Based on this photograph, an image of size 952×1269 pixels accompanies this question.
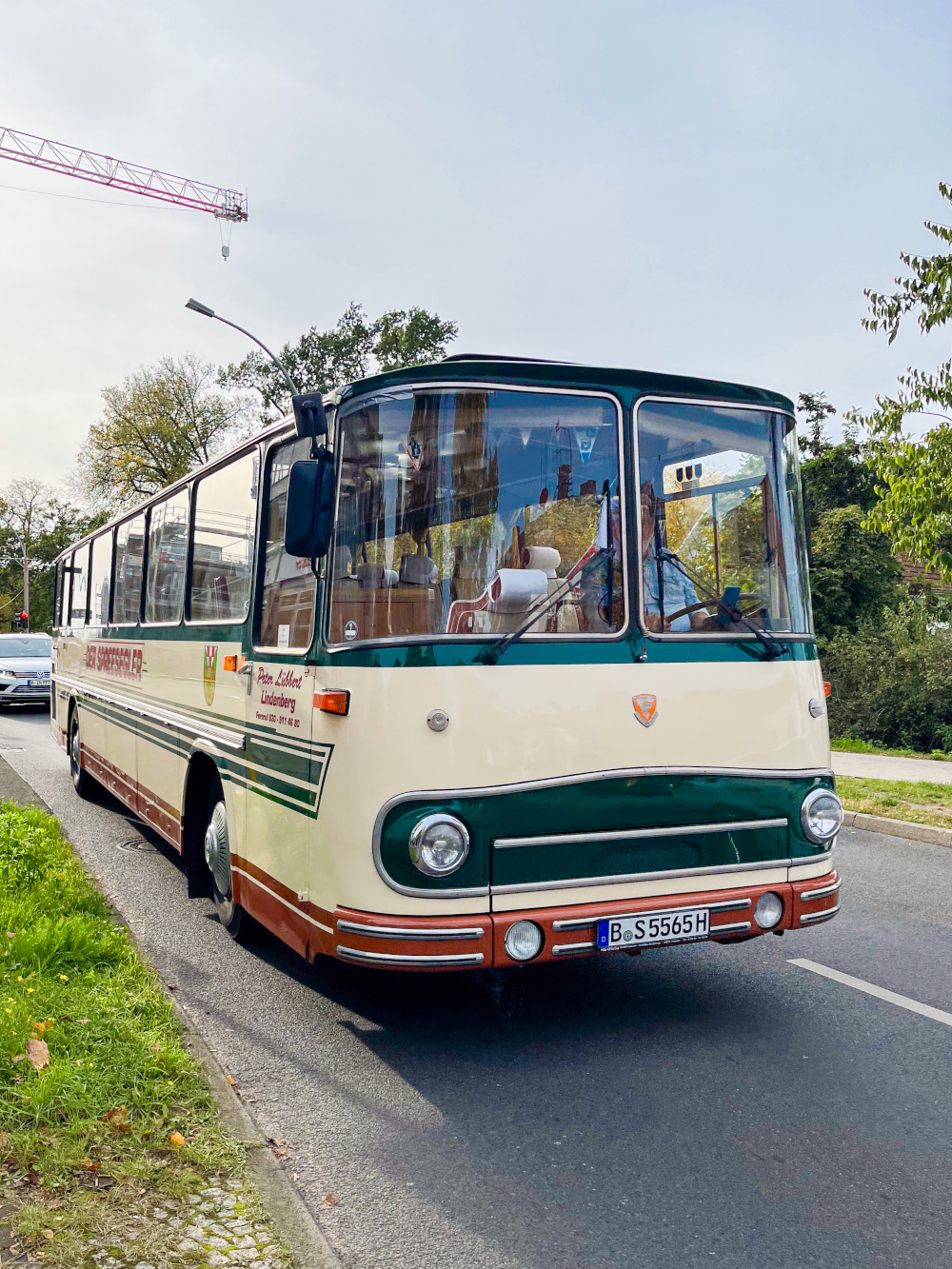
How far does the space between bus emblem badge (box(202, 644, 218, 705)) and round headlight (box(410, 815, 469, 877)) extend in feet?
8.52

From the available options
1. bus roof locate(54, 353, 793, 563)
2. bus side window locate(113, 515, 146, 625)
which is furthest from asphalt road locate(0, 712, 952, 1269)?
bus side window locate(113, 515, 146, 625)

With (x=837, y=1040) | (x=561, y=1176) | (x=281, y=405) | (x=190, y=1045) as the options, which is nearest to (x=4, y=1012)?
(x=190, y=1045)

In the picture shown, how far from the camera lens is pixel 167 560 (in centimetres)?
823

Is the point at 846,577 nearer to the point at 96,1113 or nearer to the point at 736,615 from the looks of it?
the point at 736,615

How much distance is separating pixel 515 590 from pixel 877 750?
14418 millimetres

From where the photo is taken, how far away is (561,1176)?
3729mm

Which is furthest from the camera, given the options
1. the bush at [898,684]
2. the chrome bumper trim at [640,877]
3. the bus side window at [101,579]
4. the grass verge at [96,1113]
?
the bush at [898,684]

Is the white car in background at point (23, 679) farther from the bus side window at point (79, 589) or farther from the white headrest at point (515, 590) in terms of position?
the white headrest at point (515, 590)

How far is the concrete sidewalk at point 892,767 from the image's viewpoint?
A: 13.8 meters

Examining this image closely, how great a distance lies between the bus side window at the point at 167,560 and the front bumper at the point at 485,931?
147 inches

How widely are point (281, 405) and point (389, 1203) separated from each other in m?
51.6

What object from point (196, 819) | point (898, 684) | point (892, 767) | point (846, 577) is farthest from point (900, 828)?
point (846, 577)

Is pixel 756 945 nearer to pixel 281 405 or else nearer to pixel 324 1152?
pixel 324 1152

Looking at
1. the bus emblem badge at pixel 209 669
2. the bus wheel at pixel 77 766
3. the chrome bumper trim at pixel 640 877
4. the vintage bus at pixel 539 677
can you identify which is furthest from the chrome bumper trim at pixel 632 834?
the bus wheel at pixel 77 766
